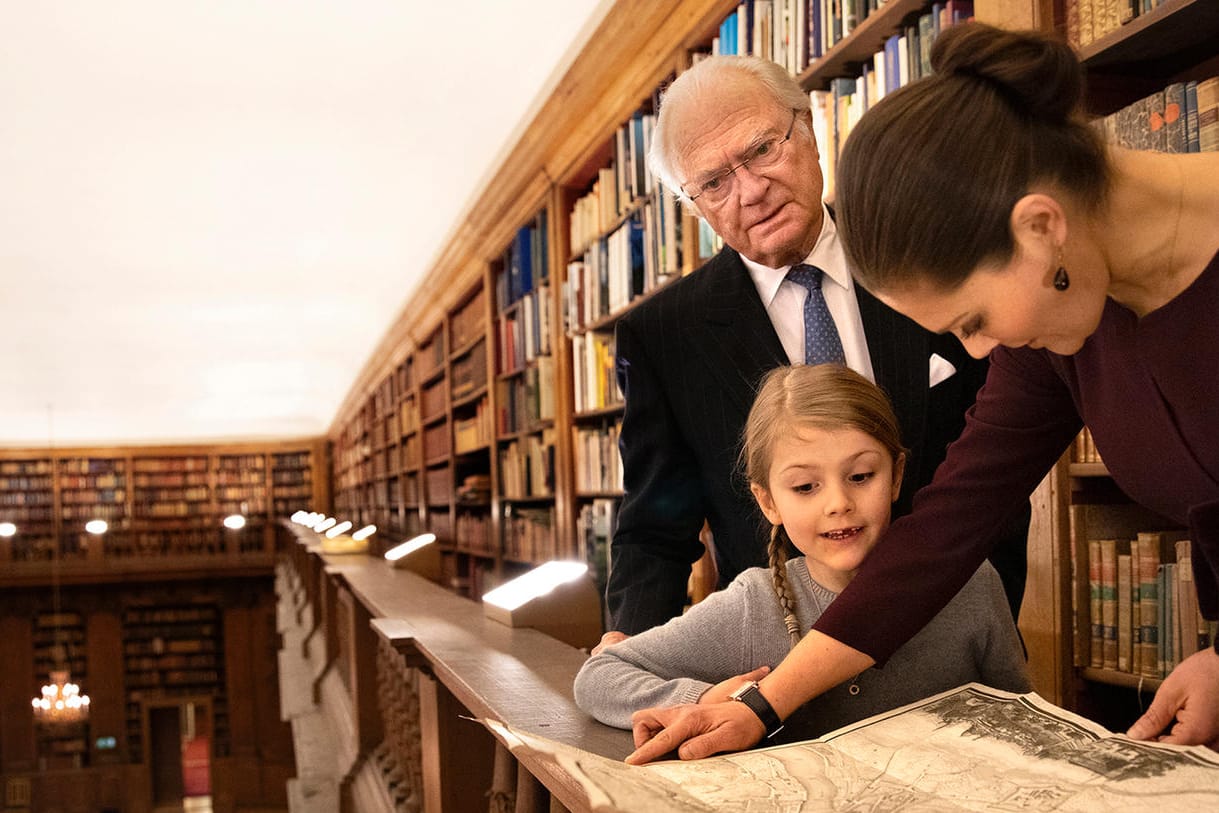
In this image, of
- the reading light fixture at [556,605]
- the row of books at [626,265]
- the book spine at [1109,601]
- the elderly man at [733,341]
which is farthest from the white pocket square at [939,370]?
the row of books at [626,265]

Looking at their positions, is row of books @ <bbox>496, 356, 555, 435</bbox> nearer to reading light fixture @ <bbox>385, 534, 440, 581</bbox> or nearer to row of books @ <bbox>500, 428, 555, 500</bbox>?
row of books @ <bbox>500, 428, 555, 500</bbox>

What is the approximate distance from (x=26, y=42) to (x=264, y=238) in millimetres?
3117

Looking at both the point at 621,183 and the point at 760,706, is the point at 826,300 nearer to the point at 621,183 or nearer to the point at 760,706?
the point at 760,706

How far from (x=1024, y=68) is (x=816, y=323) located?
0.80m

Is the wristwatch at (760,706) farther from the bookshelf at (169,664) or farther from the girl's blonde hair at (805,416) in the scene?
the bookshelf at (169,664)

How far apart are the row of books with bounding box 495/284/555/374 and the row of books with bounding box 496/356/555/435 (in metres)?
0.07

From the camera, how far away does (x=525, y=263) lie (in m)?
6.19

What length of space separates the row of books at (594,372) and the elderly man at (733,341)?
277 cm

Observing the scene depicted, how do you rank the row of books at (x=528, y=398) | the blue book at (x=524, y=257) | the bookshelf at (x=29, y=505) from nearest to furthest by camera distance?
the row of books at (x=528, y=398) → the blue book at (x=524, y=257) → the bookshelf at (x=29, y=505)

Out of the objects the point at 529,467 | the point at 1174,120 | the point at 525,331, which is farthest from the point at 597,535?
the point at 1174,120

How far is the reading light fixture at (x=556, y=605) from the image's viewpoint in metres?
2.45

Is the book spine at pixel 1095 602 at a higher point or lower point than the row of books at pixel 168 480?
lower

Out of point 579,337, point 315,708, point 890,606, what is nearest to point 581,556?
point 579,337

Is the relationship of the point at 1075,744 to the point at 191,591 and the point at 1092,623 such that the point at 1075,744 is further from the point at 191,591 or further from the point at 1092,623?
the point at 191,591
